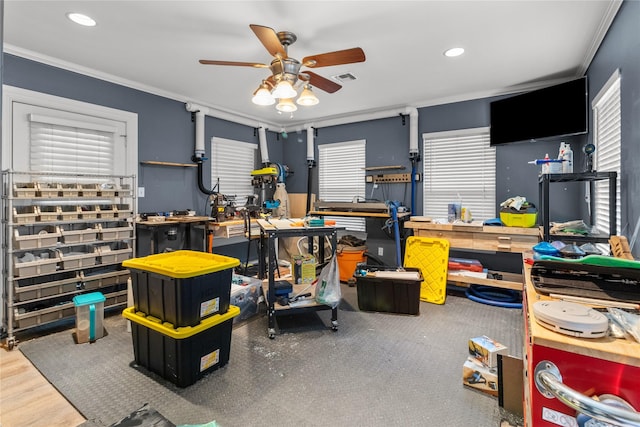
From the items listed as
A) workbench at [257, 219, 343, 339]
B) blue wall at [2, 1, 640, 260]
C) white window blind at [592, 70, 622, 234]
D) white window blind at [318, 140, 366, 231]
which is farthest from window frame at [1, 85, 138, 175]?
white window blind at [592, 70, 622, 234]

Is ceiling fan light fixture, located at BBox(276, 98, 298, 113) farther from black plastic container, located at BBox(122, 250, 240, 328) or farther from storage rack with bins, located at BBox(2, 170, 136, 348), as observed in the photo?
storage rack with bins, located at BBox(2, 170, 136, 348)

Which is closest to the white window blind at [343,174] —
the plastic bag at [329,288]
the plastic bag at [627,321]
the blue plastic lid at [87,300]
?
the plastic bag at [329,288]

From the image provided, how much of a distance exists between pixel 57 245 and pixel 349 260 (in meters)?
3.09

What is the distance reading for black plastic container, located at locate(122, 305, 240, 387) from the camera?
2012 millimetres

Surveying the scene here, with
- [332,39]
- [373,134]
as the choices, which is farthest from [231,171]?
[332,39]

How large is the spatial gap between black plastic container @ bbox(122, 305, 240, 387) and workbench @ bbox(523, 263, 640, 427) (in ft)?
6.03

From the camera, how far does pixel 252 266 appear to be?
16.2ft

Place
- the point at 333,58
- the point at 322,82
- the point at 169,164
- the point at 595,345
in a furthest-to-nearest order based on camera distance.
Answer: the point at 169,164
the point at 322,82
the point at 333,58
the point at 595,345

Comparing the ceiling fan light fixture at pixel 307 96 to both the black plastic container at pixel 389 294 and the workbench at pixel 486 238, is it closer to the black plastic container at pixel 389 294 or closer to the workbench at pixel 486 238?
the black plastic container at pixel 389 294

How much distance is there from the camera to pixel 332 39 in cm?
278

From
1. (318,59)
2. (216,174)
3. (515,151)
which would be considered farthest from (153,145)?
(515,151)

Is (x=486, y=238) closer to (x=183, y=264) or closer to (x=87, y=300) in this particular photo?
(x=183, y=264)

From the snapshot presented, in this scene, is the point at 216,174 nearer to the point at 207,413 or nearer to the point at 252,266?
the point at 252,266

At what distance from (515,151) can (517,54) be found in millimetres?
1305
